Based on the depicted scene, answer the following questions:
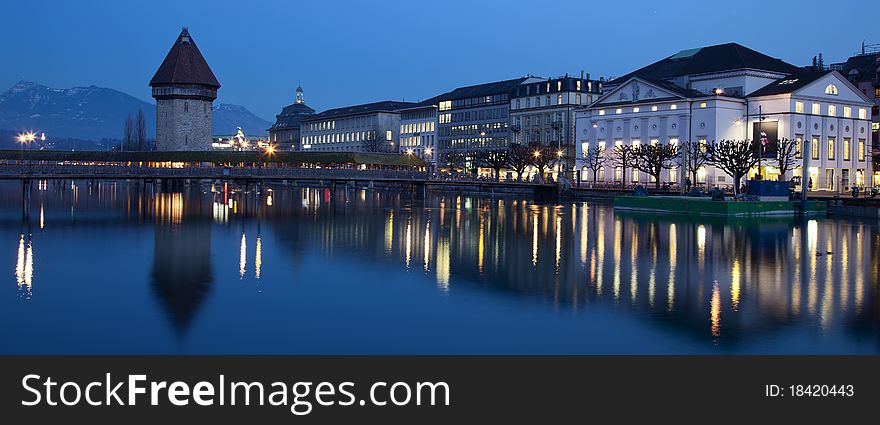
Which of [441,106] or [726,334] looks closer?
[726,334]

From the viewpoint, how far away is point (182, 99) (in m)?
107

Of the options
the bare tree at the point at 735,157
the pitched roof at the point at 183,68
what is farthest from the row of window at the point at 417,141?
the bare tree at the point at 735,157

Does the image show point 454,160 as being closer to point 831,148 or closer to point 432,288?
point 831,148

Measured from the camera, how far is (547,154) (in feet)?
338

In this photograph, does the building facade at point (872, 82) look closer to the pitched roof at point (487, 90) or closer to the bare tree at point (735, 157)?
the bare tree at point (735, 157)

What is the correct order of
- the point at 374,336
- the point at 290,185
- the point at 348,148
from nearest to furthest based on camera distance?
the point at 374,336 → the point at 290,185 → the point at 348,148

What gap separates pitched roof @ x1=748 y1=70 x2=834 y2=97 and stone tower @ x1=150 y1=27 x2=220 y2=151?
6129 cm

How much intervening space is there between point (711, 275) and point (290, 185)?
10675cm

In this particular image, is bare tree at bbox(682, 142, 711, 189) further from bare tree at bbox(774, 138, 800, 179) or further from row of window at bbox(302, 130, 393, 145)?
row of window at bbox(302, 130, 393, 145)

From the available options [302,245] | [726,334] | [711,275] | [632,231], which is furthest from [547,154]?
[726,334]

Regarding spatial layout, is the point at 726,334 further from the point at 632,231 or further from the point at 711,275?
the point at 632,231

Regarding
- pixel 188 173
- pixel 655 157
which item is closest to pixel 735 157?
pixel 655 157

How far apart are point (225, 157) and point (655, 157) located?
44.3 m

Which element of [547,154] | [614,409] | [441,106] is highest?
[441,106]
